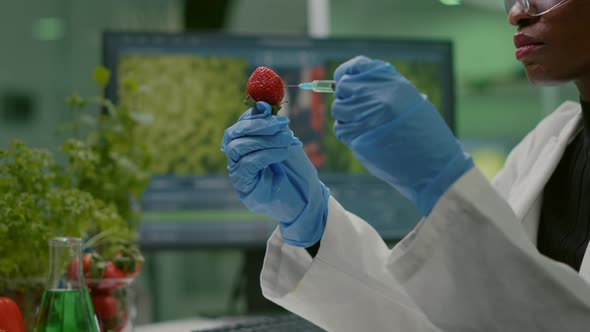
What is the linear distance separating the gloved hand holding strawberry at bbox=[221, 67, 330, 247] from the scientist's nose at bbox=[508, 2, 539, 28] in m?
0.40

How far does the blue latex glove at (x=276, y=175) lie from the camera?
3.01 feet

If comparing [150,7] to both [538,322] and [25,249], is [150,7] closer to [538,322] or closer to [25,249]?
[25,249]

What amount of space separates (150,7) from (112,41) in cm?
77

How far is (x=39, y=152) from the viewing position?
106 cm

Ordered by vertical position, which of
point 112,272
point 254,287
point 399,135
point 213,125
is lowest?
point 254,287

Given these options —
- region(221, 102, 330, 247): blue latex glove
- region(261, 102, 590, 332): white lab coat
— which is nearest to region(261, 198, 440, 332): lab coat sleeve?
region(221, 102, 330, 247): blue latex glove

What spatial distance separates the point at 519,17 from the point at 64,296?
0.77m

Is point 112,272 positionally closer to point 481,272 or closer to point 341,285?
point 341,285

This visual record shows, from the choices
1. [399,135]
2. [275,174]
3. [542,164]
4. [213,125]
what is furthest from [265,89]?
[213,125]

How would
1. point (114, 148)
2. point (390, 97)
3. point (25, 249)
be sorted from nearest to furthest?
point (390, 97) < point (25, 249) < point (114, 148)

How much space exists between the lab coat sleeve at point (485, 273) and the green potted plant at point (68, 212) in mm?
552

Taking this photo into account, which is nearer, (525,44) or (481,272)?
(481,272)

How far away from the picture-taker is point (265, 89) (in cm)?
94

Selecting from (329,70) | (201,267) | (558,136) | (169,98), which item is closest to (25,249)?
(169,98)
